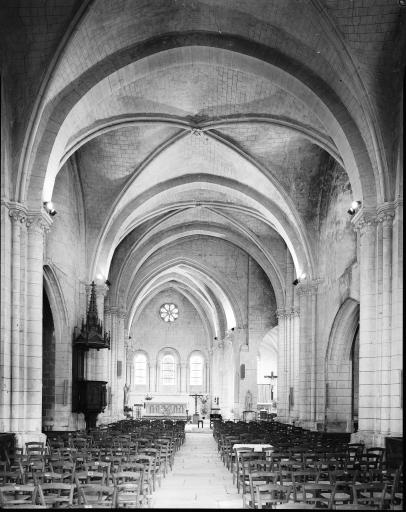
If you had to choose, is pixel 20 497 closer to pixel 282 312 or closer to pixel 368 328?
pixel 368 328

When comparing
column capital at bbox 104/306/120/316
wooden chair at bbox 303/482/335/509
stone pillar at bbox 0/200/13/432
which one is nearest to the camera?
wooden chair at bbox 303/482/335/509

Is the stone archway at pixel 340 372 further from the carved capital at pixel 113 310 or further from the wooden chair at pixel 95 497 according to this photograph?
the wooden chair at pixel 95 497

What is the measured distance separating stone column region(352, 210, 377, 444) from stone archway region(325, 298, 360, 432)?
7.94 metres

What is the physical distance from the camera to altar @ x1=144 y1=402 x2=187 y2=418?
156 ft

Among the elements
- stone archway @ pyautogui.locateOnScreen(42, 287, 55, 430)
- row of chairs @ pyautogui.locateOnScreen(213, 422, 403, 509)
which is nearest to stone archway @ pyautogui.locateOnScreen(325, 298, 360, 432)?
row of chairs @ pyautogui.locateOnScreen(213, 422, 403, 509)

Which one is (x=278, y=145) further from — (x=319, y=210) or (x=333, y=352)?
(x=333, y=352)

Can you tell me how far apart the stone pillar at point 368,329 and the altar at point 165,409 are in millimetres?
31228

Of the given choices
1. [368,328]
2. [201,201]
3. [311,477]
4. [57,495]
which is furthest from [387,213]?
[201,201]

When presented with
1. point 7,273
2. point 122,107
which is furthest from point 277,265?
point 7,273

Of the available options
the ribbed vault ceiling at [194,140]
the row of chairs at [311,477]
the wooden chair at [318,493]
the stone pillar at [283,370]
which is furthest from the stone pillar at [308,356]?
the wooden chair at [318,493]

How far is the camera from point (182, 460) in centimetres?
2148

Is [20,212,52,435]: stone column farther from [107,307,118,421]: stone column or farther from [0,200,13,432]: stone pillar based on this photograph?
[107,307,118,421]: stone column

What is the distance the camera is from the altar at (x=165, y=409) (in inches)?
1876

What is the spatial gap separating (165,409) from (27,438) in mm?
32160
